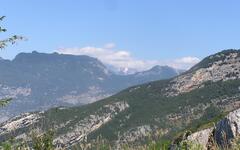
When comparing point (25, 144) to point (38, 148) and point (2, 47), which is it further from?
point (2, 47)

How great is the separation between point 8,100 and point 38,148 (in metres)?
4.92

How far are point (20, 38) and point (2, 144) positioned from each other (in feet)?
23.8

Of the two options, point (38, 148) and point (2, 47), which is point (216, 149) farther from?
point (38, 148)

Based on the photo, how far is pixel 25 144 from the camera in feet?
79.4

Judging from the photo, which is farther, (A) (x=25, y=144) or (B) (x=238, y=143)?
(A) (x=25, y=144)

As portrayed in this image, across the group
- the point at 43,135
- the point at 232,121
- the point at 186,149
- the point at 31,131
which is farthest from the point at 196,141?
the point at 232,121

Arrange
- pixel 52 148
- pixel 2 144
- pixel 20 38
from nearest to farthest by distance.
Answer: pixel 20 38 < pixel 2 144 < pixel 52 148

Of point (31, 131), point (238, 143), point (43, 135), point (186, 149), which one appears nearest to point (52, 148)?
point (43, 135)

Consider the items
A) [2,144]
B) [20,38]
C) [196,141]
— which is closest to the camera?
[196,141]

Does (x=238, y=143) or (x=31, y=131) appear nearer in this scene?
(x=238, y=143)

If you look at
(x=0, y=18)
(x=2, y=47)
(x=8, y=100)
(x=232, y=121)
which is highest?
(x=0, y=18)

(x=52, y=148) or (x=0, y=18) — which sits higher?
(x=0, y=18)

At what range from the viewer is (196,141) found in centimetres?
1605

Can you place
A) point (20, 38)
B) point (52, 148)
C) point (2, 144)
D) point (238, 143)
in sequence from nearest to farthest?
point (238, 143) → point (20, 38) → point (2, 144) → point (52, 148)
